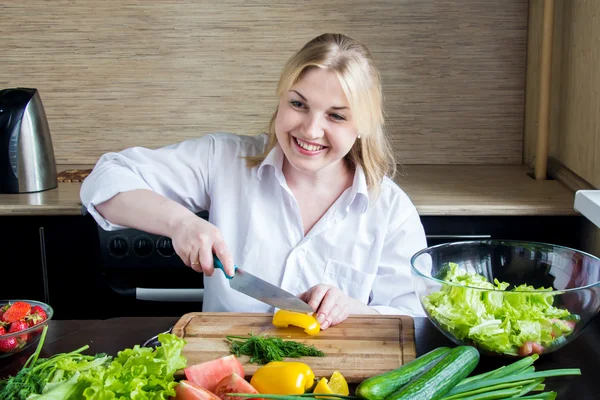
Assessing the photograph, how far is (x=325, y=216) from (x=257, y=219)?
0.58ft

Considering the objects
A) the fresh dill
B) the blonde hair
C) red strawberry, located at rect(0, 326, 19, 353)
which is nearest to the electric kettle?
the blonde hair

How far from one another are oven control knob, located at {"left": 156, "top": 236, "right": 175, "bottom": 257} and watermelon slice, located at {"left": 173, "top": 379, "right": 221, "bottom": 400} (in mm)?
1250

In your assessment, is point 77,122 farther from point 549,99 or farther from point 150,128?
point 549,99

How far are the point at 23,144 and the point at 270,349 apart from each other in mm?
1479

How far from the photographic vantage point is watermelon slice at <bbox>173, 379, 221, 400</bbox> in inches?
40.1

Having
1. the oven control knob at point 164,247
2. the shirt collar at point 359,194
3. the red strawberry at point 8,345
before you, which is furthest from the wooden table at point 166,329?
the oven control knob at point 164,247

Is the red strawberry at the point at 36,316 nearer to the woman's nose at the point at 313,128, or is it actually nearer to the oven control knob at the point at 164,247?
the woman's nose at the point at 313,128

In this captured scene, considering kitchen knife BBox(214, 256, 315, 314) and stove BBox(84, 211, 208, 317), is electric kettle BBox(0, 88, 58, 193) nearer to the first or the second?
stove BBox(84, 211, 208, 317)

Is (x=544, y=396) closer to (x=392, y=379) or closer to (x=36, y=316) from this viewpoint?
(x=392, y=379)

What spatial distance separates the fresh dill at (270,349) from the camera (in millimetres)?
1263

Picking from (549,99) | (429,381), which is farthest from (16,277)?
(549,99)

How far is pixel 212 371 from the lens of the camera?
1168 millimetres

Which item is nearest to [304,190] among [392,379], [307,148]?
[307,148]

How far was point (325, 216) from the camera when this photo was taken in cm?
188
